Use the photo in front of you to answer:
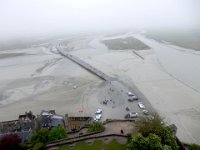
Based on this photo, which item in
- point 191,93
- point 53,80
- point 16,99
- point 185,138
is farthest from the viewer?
point 53,80

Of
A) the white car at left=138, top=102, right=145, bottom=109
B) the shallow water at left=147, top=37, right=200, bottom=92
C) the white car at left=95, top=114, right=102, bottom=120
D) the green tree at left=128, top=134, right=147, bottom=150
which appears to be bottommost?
the white car at left=95, top=114, right=102, bottom=120

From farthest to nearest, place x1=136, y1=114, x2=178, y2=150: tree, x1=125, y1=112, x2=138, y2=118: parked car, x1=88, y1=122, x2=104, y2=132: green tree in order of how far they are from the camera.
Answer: x1=125, y1=112, x2=138, y2=118: parked car < x1=88, y1=122, x2=104, y2=132: green tree < x1=136, y1=114, x2=178, y2=150: tree

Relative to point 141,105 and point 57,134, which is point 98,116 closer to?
point 141,105

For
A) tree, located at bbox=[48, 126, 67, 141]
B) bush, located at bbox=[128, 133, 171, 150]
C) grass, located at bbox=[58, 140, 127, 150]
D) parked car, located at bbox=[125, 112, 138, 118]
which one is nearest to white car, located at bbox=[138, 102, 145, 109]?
parked car, located at bbox=[125, 112, 138, 118]

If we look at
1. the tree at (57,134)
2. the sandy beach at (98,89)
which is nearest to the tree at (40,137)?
the tree at (57,134)

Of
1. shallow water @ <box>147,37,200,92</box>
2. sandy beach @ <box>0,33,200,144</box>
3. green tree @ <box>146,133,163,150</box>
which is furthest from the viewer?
shallow water @ <box>147,37,200,92</box>

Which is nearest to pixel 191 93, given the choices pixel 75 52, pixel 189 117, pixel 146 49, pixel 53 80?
pixel 189 117

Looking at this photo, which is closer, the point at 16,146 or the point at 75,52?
the point at 16,146

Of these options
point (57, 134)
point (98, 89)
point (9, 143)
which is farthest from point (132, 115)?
point (9, 143)

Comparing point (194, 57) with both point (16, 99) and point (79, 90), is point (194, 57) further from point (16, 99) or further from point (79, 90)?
point (16, 99)

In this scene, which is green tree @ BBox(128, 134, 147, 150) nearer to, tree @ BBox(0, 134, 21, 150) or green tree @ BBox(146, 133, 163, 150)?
green tree @ BBox(146, 133, 163, 150)
